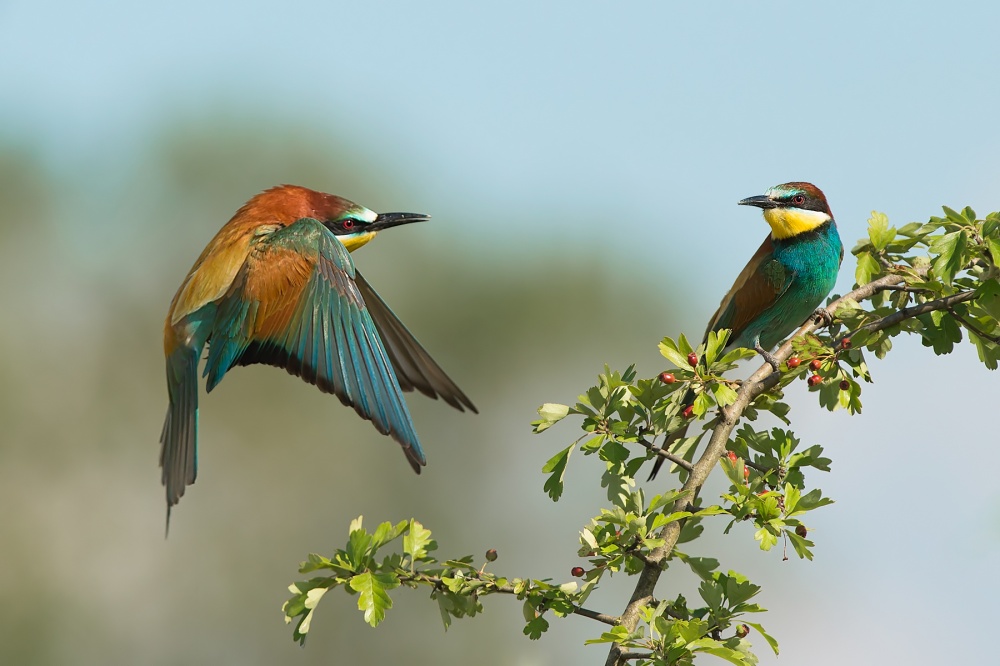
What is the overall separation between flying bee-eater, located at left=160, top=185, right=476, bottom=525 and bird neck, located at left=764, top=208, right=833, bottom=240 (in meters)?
1.27

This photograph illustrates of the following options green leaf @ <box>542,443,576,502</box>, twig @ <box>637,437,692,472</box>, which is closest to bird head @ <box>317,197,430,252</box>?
green leaf @ <box>542,443,576,502</box>

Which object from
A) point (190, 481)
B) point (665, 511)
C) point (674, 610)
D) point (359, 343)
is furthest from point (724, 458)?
point (190, 481)

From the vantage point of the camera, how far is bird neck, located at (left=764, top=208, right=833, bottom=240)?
4.07m

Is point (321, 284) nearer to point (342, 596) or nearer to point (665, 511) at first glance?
point (665, 511)

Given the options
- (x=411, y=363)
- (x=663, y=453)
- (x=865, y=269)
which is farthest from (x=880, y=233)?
(x=411, y=363)

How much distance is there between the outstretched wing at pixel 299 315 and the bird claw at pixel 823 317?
127 cm

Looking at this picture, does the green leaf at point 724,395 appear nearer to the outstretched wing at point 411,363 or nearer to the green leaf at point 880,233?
the green leaf at point 880,233

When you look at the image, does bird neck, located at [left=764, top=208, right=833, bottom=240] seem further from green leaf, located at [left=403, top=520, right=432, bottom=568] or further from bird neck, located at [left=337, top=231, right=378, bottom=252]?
green leaf, located at [left=403, top=520, right=432, bottom=568]

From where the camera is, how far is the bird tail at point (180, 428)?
A: 11.1 feet

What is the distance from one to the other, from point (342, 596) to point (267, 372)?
10.0 ft

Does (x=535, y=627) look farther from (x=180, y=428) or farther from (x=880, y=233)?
(x=180, y=428)

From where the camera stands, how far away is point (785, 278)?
12.9 feet

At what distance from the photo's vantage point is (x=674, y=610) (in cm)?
206

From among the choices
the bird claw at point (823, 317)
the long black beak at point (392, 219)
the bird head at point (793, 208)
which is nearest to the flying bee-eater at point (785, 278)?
the bird head at point (793, 208)
